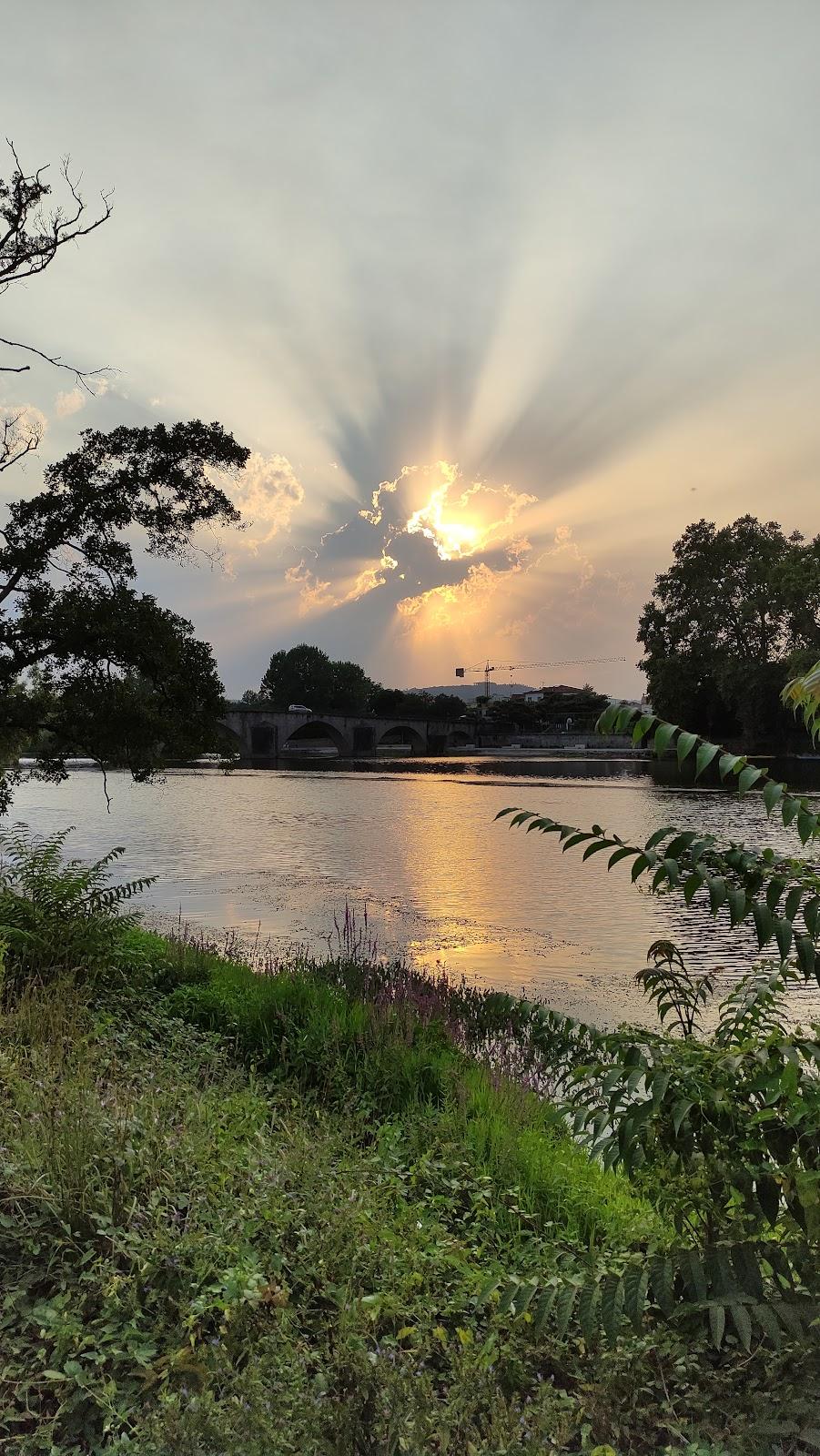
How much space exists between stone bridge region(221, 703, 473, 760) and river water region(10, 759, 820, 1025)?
38172 mm

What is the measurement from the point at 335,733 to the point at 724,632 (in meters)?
56.8

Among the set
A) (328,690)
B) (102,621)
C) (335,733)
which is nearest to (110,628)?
(102,621)

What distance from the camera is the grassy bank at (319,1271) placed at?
2.99 m

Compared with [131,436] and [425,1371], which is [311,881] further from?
[425,1371]

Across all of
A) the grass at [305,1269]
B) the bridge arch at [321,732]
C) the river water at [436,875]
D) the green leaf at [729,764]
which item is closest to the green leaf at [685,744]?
the green leaf at [729,764]

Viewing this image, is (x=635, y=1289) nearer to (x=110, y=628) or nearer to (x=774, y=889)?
(x=774, y=889)

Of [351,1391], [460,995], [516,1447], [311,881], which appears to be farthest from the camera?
[311,881]

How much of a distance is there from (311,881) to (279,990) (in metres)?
13.9

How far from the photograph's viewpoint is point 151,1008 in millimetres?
9211

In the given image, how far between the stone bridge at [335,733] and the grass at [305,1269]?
243 ft

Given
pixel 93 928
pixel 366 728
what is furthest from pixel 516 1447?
pixel 366 728

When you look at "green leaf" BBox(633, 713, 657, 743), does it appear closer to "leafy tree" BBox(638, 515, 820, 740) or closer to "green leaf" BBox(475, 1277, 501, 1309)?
"green leaf" BBox(475, 1277, 501, 1309)

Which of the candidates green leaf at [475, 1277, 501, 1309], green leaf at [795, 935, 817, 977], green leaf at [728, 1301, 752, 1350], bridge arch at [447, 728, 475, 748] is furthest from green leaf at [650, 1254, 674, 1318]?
bridge arch at [447, 728, 475, 748]

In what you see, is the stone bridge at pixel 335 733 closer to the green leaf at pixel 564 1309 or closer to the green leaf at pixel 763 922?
the green leaf at pixel 564 1309
